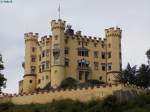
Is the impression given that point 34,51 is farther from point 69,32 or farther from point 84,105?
point 84,105

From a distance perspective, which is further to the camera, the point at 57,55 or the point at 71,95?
the point at 57,55

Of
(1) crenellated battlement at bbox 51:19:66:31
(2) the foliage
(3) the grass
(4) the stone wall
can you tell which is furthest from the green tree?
(1) crenellated battlement at bbox 51:19:66:31

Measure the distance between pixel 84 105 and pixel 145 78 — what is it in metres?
12.0

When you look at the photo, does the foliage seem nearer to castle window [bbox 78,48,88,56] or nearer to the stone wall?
castle window [bbox 78,48,88,56]

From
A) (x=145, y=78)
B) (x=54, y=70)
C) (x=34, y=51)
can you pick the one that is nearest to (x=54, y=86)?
(x=54, y=70)

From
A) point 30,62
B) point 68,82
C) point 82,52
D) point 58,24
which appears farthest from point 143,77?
point 30,62

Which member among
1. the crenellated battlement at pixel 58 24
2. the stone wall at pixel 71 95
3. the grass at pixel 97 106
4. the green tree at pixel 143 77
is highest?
the crenellated battlement at pixel 58 24

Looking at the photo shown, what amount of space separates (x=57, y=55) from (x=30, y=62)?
19.4 feet

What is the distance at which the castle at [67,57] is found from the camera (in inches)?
3957

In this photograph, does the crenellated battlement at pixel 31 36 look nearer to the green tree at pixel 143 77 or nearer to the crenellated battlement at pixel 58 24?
the crenellated battlement at pixel 58 24

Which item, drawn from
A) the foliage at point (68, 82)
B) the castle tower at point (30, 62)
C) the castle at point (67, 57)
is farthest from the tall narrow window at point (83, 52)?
the castle tower at point (30, 62)

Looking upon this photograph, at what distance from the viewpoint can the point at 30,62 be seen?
104438 millimetres

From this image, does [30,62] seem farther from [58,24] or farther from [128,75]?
[128,75]

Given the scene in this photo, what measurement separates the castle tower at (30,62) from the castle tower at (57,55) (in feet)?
15.6
